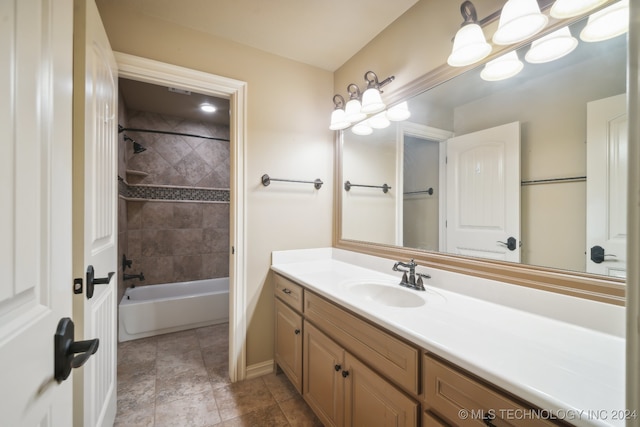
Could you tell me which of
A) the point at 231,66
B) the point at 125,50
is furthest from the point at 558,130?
the point at 125,50

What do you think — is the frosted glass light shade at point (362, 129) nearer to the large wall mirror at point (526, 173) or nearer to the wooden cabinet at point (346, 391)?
the large wall mirror at point (526, 173)

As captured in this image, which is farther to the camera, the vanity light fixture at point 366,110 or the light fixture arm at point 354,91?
the light fixture arm at point 354,91

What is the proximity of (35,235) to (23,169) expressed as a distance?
117 millimetres

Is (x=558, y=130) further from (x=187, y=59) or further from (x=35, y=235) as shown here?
(x=187, y=59)

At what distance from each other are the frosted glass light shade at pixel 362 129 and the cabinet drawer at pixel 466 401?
1578mm

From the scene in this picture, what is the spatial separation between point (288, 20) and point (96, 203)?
4.82 ft

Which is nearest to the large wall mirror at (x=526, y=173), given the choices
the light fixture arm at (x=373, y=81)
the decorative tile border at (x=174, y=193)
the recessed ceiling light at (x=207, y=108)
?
the light fixture arm at (x=373, y=81)

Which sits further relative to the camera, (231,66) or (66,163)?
(231,66)

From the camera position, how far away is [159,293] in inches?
122

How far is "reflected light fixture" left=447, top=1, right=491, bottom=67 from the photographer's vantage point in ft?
3.61

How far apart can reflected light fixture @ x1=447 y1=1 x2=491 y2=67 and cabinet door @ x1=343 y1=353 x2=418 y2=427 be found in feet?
4.48

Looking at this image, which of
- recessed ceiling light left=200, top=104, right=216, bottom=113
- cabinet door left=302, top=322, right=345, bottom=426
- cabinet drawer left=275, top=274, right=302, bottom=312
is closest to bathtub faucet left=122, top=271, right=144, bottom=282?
cabinet drawer left=275, top=274, right=302, bottom=312

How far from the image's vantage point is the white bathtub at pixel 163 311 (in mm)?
2457

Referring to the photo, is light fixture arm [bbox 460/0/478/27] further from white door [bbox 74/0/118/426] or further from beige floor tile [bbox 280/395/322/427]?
beige floor tile [bbox 280/395/322/427]
